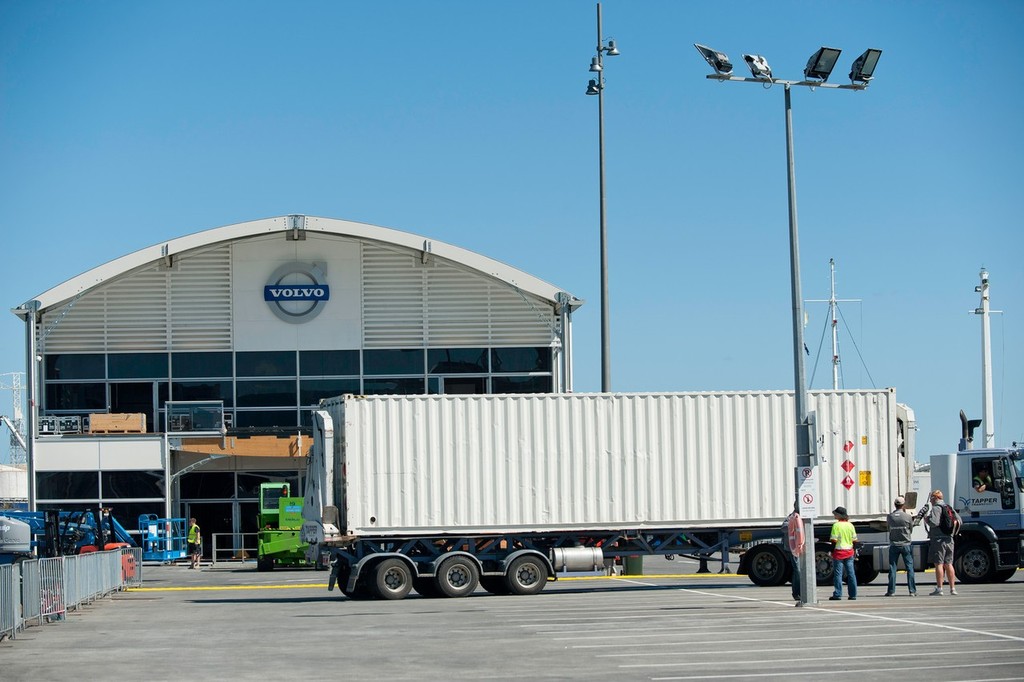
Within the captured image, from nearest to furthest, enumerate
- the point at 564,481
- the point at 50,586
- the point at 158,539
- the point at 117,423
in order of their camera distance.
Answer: the point at 50,586 < the point at 564,481 < the point at 158,539 < the point at 117,423

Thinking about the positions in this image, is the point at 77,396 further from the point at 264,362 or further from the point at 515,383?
the point at 515,383

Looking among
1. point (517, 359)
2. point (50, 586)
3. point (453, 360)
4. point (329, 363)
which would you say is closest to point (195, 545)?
point (329, 363)

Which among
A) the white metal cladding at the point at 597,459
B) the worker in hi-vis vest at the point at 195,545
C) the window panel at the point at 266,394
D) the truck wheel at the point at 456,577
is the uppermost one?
the window panel at the point at 266,394

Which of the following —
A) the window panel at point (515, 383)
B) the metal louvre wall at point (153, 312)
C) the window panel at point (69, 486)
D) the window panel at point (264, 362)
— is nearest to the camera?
the window panel at point (69, 486)

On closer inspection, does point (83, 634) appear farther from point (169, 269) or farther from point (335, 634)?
point (169, 269)

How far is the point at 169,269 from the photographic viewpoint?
146ft

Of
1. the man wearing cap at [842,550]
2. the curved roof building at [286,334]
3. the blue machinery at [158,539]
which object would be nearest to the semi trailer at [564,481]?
the man wearing cap at [842,550]

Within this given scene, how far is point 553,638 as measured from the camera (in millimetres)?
17219

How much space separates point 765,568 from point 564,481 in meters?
4.45

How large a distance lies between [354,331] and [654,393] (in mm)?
21039

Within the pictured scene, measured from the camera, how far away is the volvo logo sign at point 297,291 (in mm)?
44906

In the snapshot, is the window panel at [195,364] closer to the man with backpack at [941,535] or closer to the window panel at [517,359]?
the window panel at [517,359]

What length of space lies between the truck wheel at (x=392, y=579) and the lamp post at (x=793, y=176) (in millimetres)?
7722

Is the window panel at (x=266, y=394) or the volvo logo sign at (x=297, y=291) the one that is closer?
the volvo logo sign at (x=297, y=291)
